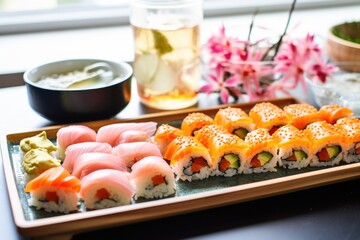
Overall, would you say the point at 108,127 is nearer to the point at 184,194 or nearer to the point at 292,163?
the point at 184,194

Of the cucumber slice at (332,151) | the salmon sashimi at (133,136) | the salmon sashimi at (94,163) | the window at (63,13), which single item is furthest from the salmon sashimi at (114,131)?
the window at (63,13)

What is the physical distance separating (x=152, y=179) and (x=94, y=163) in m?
0.13

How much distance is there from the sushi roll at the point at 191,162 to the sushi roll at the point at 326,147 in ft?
0.85

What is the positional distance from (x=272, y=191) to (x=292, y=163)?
6.6 inches

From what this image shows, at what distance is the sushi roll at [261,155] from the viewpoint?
3.74ft

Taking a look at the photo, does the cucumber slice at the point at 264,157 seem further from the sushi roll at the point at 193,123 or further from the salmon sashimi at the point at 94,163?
the salmon sashimi at the point at 94,163

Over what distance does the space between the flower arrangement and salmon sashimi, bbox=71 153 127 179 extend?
50 centimetres

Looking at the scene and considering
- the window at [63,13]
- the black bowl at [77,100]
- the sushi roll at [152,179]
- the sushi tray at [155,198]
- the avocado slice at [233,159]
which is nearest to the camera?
the sushi tray at [155,198]

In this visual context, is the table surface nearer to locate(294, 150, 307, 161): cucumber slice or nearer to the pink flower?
locate(294, 150, 307, 161): cucumber slice

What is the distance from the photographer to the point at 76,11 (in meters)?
2.18

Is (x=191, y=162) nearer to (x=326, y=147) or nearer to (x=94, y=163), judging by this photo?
(x=94, y=163)

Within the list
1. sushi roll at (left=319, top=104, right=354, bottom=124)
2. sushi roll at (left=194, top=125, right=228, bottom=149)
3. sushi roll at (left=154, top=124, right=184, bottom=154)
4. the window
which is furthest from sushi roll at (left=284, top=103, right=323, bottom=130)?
the window

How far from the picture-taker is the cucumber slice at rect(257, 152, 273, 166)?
1.15m

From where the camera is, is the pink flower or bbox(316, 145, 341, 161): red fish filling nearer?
bbox(316, 145, 341, 161): red fish filling
